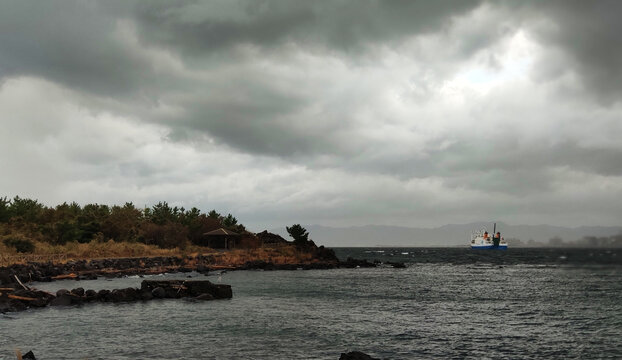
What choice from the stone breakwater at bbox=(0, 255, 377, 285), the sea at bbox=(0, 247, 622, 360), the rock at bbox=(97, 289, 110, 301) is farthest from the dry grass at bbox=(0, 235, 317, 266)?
the sea at bbox=(0, 247, 622, 360)

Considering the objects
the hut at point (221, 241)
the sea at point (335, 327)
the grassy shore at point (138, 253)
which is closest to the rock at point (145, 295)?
the sea at point (335, 327)

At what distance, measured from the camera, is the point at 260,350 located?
867 inches

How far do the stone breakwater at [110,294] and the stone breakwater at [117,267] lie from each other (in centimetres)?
518

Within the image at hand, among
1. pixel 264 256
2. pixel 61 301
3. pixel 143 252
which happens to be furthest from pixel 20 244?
pixel 264 256

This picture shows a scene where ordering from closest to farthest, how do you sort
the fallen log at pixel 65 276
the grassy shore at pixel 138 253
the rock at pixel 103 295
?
the rock at pixel 103 295
the fallen log at pixel 65 276
the grassy shore at pixel 138 253

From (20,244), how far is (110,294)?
3907cm

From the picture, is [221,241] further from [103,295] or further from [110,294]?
[103,295]

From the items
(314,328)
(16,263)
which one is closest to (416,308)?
(314,328)

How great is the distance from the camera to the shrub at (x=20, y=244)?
67125 mm

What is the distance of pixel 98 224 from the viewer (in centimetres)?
9000

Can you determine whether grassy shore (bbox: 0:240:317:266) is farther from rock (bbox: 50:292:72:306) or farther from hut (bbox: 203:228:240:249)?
rock (bbox: 50:292:72:306)

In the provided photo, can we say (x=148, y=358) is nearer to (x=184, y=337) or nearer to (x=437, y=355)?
(x=184, y=337)

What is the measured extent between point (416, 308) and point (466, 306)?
518 cm

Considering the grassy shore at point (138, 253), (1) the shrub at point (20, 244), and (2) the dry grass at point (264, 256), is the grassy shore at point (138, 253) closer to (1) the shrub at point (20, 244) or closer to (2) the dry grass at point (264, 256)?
(2) the dry grass at point (264, 256)
